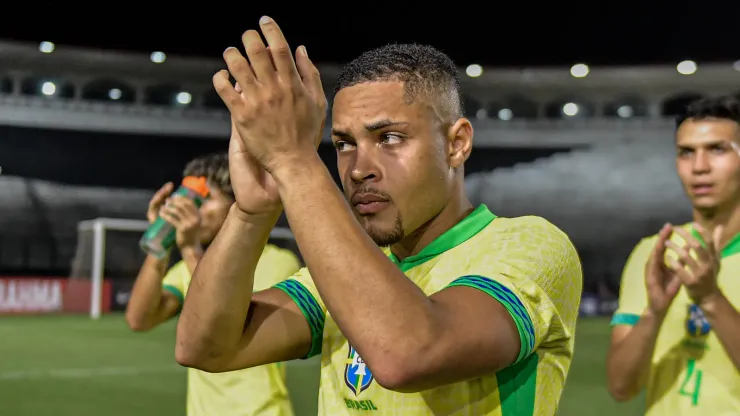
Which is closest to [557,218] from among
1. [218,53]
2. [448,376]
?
[218,53]

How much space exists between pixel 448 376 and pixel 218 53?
1129 inches

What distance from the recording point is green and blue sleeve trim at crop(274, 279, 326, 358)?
1.79 meters

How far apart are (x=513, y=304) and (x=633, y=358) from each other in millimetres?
1285

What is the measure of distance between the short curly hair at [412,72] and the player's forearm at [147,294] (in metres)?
1.85

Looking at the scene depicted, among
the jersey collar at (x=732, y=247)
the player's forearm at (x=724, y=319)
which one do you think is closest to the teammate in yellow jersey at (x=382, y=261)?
the player's forearm at (x=724, y=319)

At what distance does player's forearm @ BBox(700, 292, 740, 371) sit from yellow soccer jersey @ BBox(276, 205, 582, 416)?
0.76 meters

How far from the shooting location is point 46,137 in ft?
85.1

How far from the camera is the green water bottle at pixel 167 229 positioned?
3195mm

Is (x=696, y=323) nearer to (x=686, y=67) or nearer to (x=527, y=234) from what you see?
(x=527, y=234)

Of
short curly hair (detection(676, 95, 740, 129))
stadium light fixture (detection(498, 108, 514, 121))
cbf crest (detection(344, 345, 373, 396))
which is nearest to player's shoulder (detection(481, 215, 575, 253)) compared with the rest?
cbf crest (detection(344, 345, 373, 396))

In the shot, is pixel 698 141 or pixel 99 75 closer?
pixel 698 141

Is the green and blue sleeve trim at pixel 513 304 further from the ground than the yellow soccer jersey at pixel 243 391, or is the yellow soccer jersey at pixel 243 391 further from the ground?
the green and blue sleeve trim at pixel 513 304

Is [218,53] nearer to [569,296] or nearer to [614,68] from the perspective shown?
[614,68]

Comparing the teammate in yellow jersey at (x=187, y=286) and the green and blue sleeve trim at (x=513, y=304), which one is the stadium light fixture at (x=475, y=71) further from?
the green and blue sleeve trim at (x=513, y=304)
